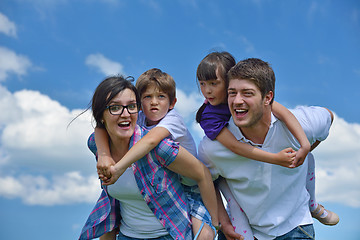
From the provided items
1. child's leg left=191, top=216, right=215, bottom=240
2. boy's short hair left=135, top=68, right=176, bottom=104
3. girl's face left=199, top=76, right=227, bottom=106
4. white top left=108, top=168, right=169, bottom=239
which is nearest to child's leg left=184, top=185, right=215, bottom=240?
child's leg left=191, top=216, right=215, bottom=240

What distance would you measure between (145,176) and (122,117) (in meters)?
0.59

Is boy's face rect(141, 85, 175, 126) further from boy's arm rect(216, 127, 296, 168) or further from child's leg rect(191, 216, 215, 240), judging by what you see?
child's leg rect(191, 216, 215, 240)

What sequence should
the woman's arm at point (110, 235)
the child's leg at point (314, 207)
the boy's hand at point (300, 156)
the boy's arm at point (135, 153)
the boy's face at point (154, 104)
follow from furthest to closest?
the child's leg at point (314, 207)
the boy's face at point (154, 104)
the woman's arm at point (110, 235)
the boy's hand at point (300, 156)
the boy's arm at point (135, 153)

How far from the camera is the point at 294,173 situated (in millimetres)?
4285

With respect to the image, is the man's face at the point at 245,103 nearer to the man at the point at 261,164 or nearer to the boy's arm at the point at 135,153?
the man at the point at 261,164

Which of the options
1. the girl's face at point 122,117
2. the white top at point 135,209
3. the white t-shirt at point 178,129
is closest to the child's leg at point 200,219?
the white top at point 135,209

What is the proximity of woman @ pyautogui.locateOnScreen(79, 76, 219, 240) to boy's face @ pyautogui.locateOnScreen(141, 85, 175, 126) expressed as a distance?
0.49m

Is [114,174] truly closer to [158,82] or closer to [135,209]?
[135,209]

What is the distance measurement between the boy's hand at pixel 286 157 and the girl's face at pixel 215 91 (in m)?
0.88

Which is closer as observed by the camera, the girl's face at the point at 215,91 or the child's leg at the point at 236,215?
the child's leg at the point at 236,215

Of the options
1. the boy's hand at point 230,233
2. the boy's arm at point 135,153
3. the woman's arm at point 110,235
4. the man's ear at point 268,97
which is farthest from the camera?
the woman's arm at point 110,235

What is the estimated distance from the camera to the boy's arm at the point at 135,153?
144 inches

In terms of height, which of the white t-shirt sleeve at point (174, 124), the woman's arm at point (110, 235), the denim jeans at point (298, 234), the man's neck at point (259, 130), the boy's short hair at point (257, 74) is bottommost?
the denim jeans at point (298, 234)

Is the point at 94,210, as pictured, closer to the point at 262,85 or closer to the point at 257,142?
the point at 257,142
